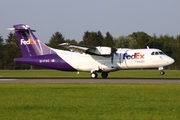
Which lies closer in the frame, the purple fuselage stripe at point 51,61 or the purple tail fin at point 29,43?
the purple fuselage stripe at point 51,61

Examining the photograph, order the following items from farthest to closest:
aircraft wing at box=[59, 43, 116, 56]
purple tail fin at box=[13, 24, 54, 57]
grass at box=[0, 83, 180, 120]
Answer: purple tail fin at box=[13, 24, 54, 57] < aircraft wing at box=[59, 43, 116, 56] < grass at box=[0, 83, 180, 120]

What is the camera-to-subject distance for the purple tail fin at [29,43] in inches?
1698

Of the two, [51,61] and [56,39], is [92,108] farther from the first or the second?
[56,39]

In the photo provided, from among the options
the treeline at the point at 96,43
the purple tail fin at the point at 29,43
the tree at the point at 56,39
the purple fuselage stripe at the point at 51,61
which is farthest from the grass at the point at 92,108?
the tree at the point at 56,39

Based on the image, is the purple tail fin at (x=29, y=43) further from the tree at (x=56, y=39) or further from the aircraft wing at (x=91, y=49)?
the tree at (x=56, y=39)

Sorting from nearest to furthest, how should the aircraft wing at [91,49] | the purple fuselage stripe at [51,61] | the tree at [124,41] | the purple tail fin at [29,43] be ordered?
the aircraft wing at [91,49] < the purple fuselage stripe at [51,61] < the purple tail fin at [29,43] < the tree at [124,41]

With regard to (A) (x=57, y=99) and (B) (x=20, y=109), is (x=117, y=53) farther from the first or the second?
(B) (x=20, y=109)

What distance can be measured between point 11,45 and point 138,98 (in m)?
82.9

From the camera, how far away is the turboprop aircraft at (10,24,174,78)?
4009cm

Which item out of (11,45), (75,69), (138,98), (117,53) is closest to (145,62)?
(117,53)

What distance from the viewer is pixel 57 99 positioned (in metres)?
18.8

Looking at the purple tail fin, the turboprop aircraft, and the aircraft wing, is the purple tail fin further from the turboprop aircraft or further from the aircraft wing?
the aircraft wing

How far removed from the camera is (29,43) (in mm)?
43750

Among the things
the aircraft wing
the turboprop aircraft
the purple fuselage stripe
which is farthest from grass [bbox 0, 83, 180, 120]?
the purple fuselage stripe
